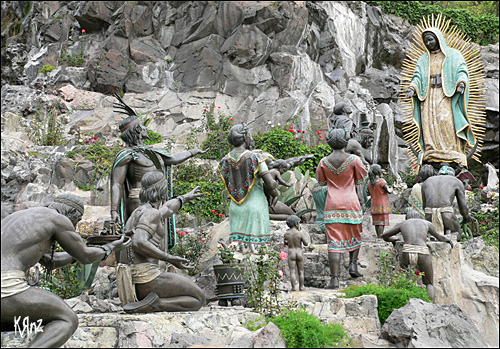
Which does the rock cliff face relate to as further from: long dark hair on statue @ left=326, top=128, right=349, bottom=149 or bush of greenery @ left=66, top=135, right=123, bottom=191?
long dark hair on statue @ left=326, top=128, right=349, bottom=149

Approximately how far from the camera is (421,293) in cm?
662

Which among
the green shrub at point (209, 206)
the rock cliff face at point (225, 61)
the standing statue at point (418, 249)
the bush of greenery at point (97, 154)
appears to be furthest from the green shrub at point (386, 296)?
the rock cliff face at point (225, 61)

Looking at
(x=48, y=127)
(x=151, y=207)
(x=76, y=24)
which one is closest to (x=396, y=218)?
(x=151, y=207)

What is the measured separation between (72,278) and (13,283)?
137 inches

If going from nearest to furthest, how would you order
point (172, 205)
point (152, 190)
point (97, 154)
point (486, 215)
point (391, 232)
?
point (152, 190)
point (172, 205)
point (391, 232)
point (486, 215)
point (97, 154)

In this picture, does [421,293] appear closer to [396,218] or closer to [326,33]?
[396,218]

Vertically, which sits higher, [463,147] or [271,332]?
[463,147]

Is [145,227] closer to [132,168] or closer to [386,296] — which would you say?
[132,168]

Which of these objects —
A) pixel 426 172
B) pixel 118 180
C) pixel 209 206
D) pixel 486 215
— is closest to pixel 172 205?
pixel 118 180

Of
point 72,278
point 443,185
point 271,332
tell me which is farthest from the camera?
point 443,185

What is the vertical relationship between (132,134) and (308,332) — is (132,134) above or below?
above

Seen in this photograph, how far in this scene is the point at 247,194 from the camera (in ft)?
26.1

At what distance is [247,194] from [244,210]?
0.75 ft

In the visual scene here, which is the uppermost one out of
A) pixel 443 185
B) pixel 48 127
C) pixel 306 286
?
pixel 48 127
